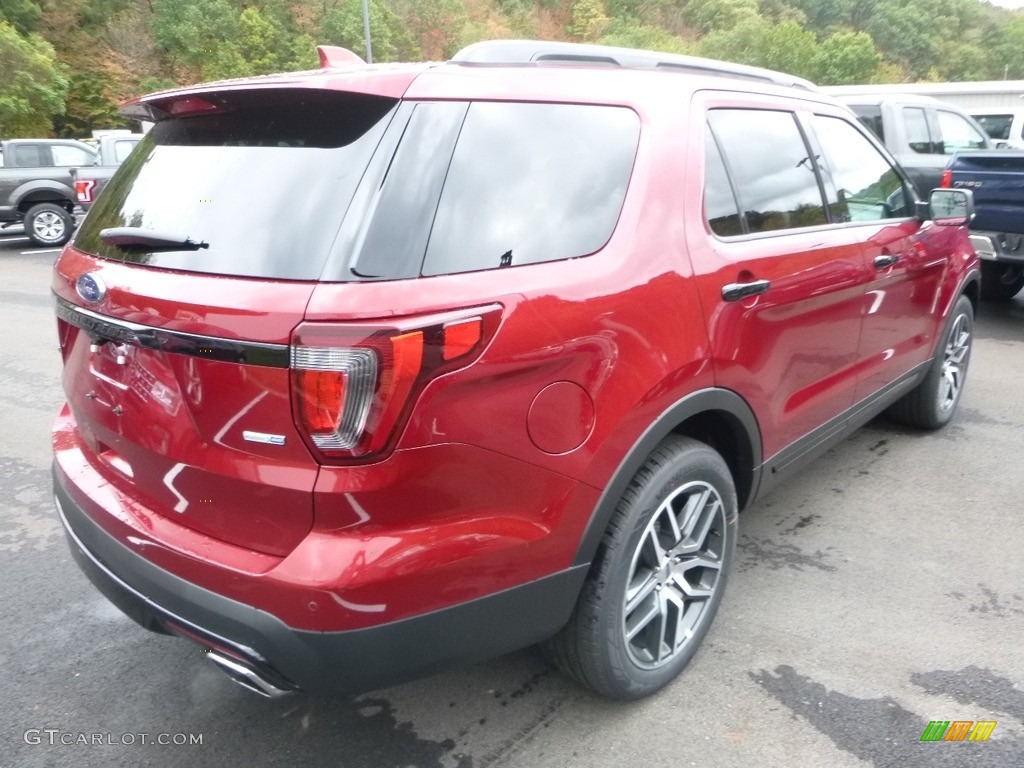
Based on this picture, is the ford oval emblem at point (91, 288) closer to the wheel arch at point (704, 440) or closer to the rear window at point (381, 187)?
the rear window at point (381, 187)

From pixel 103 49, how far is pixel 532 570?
3842 cm

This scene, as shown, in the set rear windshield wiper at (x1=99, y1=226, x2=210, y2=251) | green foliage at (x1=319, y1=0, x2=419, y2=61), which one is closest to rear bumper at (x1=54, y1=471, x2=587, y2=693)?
rear windshield wiper at (x1=99, y1=226, x2=210, y2=251)

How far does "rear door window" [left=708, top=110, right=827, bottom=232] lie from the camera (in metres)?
2.72

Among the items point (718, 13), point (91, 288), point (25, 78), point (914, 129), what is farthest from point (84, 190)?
point (718, 13)

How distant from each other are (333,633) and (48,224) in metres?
15.9

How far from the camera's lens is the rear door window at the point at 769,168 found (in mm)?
2721

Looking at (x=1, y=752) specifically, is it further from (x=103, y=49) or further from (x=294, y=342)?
(x=103, y=49)

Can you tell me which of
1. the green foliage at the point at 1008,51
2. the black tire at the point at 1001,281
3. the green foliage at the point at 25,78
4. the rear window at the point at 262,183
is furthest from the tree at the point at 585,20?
the rear window at the point at 262,183

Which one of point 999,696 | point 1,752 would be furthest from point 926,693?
point 1,752

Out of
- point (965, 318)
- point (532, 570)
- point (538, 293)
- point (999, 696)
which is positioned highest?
point (538, 293)

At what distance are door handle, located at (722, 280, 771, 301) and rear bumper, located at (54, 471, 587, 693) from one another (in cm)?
96

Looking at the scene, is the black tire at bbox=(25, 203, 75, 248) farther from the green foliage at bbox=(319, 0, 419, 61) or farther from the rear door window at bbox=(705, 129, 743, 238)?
the green foliage at bbox=(319, 0, 419, 61)

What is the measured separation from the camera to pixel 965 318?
184 inches

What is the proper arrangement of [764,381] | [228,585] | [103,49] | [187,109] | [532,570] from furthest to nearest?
[103,49], [764,381], [187,109], [532,570], [228,585]
